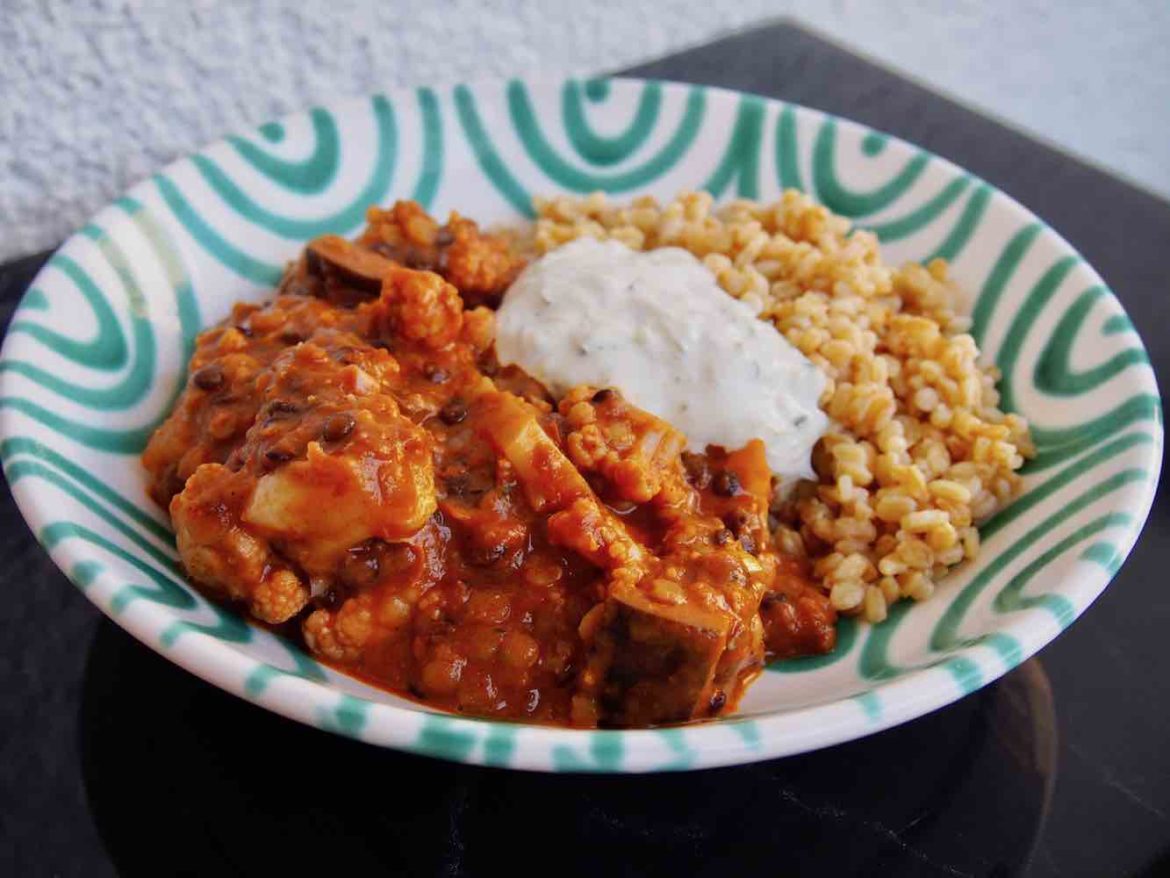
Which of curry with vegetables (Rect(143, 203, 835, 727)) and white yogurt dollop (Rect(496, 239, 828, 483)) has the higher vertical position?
white yogurt dollop (Rect(496, 239, 828, 483))

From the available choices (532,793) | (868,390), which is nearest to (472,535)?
(532,793)

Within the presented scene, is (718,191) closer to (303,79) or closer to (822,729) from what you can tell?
(303,79)

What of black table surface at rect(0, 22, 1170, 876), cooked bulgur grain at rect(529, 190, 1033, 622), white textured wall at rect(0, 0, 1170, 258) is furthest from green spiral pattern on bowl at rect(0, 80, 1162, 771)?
white textured wall at rect(0, 0, 1170, 258)

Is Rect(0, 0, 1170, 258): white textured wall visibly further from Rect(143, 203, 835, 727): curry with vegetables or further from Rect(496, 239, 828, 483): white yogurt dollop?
Rect(496, 239, 828, 483): white yogurt dollop

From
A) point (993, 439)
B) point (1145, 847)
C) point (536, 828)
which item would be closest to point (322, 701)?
point (536, 828)

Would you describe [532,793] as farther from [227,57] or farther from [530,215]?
[227,57]

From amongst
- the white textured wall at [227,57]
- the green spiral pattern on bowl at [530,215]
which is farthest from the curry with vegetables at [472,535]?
the white textured wall at [227,57]

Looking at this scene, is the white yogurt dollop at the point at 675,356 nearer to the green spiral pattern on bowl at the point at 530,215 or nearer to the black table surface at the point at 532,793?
the green spiral pattern on bowl at the point at 530,215
